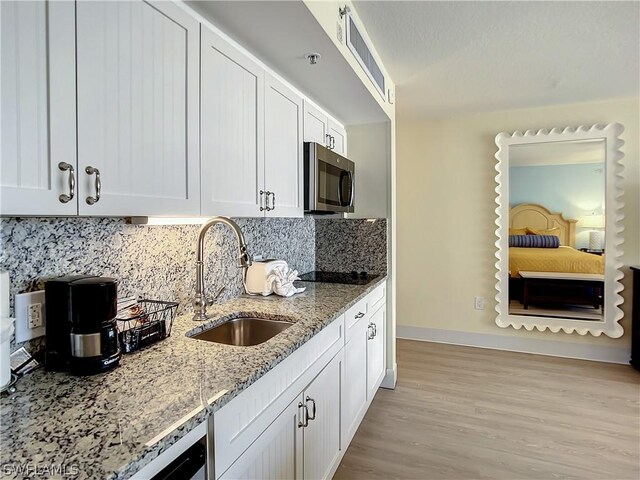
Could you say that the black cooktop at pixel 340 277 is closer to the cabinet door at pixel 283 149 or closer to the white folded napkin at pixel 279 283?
the white folded napkin at pixel 279 283

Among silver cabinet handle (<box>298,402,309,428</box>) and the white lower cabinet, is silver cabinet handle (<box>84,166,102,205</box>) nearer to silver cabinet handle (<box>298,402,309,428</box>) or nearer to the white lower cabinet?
the white lower cabinet

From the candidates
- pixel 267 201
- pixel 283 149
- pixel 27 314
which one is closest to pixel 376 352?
pixel 267 201

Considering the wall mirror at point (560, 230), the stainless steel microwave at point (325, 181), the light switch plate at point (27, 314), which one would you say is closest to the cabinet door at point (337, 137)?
the stainless steel microwave at point (325, 181)

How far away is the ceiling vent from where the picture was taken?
1781 mm

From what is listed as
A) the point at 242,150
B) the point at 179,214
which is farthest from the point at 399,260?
the point at 179,214

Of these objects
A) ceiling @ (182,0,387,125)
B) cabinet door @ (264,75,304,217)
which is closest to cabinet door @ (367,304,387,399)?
cabinet door @ (264,75,304,217)

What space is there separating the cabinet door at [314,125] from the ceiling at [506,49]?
0.54 meters

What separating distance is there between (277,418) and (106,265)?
2.62ft

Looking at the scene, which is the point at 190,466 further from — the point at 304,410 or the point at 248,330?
the point at 248,330

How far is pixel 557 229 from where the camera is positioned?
3.53 metres

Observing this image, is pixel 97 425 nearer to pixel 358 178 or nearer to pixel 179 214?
pixel 179 214

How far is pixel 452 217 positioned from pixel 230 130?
3008 millimetres

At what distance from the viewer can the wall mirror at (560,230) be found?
3346 mm

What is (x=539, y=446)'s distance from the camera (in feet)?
7.06
